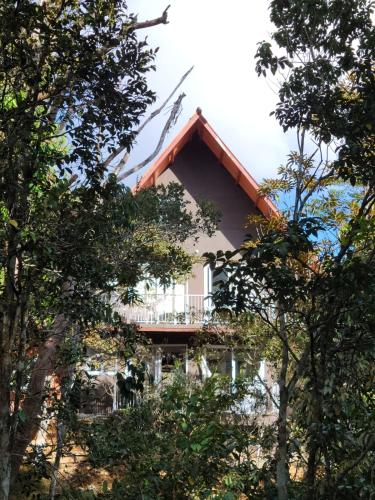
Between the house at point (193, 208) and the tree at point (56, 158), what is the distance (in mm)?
11063

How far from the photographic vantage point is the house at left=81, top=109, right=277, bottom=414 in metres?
16.8

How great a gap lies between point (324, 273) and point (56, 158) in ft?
7.03

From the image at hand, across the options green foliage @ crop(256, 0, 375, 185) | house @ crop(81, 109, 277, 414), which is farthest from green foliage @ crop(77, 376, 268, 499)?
house @ crop(81, 109, 277, 414)

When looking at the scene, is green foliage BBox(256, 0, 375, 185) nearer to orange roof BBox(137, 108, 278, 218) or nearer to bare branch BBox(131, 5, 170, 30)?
bare branch BBox(131, 5, 170, 30)

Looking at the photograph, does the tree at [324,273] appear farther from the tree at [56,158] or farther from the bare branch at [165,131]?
the bare branch at [165,131]

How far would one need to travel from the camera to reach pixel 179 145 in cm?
1788

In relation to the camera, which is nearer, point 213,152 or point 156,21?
point 156,21

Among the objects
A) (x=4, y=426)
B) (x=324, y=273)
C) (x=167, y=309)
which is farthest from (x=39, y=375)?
(x=167, y=309)

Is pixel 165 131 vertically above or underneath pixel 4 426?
above

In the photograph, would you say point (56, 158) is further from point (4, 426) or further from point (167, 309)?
point (167, 309)

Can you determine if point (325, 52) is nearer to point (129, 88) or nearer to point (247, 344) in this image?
point (129, 88)

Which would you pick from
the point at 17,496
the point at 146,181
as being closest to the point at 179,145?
the point at 146,181

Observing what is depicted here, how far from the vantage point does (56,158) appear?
457 centimetres

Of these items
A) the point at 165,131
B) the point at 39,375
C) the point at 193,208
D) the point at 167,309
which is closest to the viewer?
the point at 39,375
